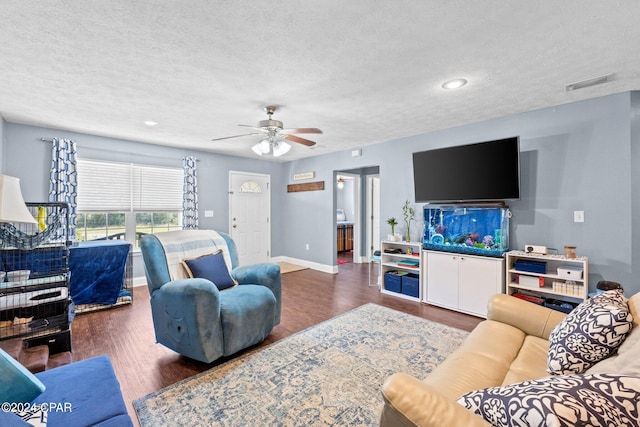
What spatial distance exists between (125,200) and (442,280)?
16.3 feet

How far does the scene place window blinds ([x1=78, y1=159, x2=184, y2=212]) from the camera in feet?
14.3

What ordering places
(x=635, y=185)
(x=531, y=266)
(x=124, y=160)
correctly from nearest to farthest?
(x=635, y=185), (x=531, y=266), (x=124, y=160)

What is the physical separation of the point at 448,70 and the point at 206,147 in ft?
13.9

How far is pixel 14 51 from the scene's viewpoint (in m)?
2.04

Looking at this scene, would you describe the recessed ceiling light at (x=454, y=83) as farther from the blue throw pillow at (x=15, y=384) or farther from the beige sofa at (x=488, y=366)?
the blue throw pillow at (x=15, y=384)

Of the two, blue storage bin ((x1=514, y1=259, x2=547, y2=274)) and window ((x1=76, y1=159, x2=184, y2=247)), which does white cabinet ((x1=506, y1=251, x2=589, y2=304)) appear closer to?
blue storage bin ((x1=514, y1=259, x2=547, y2=274))

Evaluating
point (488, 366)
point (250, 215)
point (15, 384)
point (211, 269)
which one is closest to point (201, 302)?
point (211, 269)

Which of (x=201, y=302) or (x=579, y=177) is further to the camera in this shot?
(x=579, y=177)

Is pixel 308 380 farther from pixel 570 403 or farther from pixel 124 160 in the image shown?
pixel 124 160

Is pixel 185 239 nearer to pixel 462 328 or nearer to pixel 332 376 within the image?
pixel 332 376

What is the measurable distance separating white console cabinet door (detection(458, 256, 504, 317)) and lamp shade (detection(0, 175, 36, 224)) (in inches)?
162

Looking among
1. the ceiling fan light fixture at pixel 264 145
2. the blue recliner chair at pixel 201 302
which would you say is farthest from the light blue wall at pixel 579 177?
the blue recliner chair at pixel 201 302

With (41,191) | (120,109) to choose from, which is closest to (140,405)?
(120,109)

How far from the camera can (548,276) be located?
3068 millimetres
